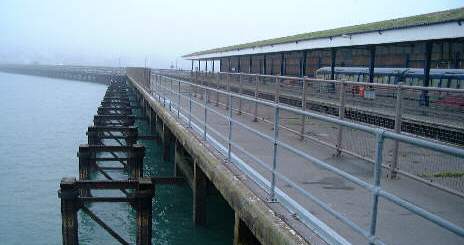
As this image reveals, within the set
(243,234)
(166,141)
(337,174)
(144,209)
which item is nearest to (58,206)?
(166,141)

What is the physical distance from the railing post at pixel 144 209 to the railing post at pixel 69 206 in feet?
3.66

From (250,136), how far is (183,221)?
315 centimetres

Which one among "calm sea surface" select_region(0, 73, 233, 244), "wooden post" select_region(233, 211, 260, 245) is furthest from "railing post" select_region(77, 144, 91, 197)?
"wooden post" select_region(233, 211, 260, 245)

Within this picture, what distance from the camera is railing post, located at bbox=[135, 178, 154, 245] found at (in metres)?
8.48

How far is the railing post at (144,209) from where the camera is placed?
8.48 metres

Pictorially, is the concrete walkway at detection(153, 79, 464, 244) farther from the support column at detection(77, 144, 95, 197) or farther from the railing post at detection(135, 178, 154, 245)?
the support column at detection(77, 144, 95, 197)

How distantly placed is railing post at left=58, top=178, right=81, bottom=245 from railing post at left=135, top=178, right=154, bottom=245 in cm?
112

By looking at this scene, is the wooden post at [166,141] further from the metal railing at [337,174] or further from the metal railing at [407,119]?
the metal railing at [337,174]

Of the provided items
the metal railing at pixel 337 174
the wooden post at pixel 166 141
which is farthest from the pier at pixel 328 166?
the wooden post at pixel 166 141

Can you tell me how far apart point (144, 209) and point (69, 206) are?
1.34 m

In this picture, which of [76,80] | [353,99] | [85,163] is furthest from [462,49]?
[76,80]

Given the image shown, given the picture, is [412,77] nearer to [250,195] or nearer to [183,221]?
[183,221]

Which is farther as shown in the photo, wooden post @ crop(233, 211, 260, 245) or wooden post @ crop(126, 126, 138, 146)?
wooden post @ crop(126, 126, 138, 146)

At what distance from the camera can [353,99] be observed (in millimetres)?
9570
